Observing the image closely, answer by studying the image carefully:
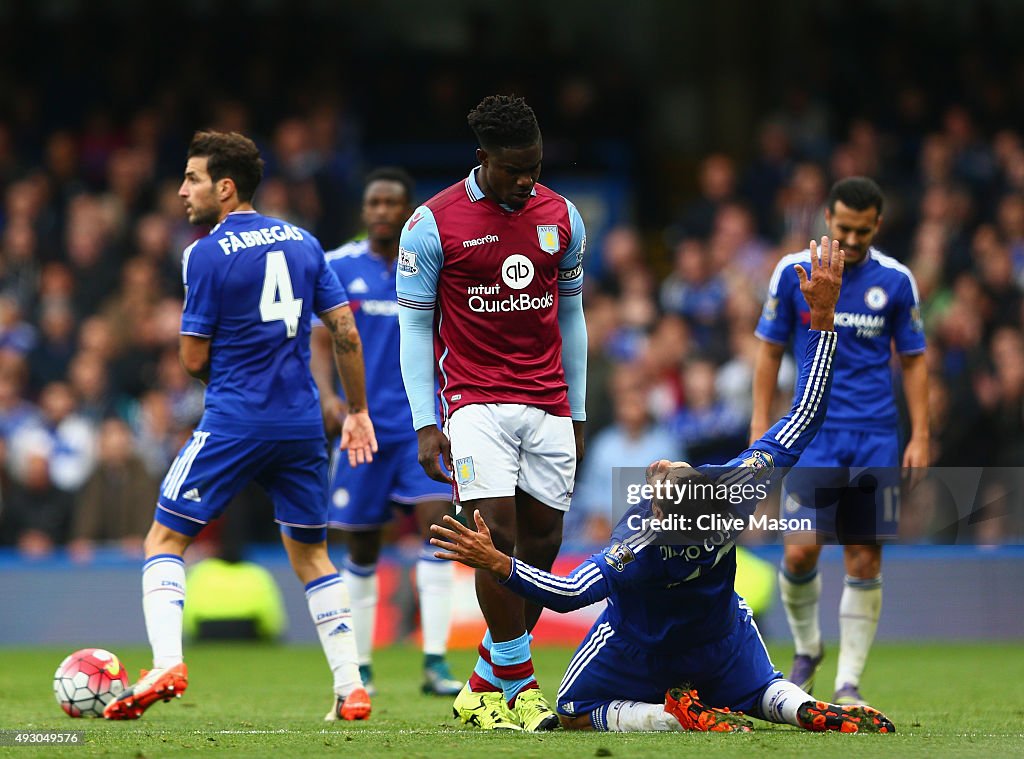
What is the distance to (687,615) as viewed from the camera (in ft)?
20.1

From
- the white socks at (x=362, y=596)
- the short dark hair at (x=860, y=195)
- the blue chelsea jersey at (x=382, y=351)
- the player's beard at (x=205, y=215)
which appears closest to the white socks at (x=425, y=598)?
the white socks at (x=362, y=596)

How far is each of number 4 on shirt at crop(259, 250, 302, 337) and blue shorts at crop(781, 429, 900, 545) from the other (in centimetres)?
263

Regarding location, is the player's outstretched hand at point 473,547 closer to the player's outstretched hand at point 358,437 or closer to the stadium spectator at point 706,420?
the player's outstretched hand at point 358,437

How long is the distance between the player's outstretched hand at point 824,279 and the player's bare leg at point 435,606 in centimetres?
288

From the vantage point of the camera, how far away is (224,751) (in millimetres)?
5613

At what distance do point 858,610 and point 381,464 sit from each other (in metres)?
2.59

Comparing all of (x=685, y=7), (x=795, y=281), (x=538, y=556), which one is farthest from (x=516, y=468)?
(x=685, y=7)

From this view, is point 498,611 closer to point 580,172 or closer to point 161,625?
point 161,625

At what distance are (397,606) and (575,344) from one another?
19.7ft

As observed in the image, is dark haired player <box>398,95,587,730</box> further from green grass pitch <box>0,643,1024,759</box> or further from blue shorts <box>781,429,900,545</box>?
blue shorts <box>781,429,900,545</box>

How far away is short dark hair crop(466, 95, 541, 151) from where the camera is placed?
20.8 ft

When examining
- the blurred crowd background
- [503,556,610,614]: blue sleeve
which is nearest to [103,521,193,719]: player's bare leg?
[503,556,610,614]: blue sleeve

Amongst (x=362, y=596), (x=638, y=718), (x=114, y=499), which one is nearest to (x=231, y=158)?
(x=362, y=596)

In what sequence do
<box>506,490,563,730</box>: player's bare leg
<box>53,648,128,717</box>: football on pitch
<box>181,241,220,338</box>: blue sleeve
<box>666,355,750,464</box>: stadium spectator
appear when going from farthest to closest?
<box>666,355,750,464</box>: stadium spectator < <box>53,648,128,717</box>: football on pitch < <box>181,241,220,338</box>: blue sleeve < <box>506,490,563,730</box>: player's bare leg
